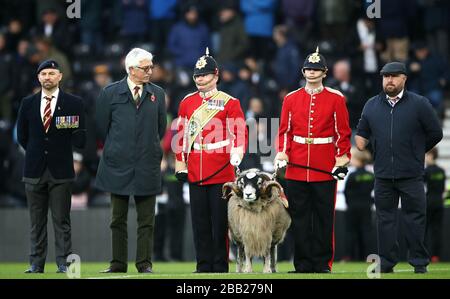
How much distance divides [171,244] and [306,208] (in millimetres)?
7137

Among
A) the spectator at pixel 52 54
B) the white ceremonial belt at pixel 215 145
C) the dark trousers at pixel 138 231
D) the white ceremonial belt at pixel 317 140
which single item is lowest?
the dark trousers at pixel 138 231

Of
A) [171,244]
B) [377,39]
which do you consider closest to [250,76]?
[377,39]

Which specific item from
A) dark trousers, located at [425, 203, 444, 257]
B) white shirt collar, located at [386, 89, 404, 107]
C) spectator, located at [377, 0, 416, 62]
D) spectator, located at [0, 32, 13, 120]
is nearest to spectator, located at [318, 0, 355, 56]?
spectator, located at [377, 0, 416, 62]

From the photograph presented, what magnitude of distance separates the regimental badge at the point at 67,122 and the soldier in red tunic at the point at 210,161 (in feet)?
4.17

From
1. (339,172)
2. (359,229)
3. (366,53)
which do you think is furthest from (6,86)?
(339,172)

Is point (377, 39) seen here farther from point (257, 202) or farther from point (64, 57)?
point (257, 202)

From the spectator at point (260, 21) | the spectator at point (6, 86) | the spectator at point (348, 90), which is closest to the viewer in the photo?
the spectator at point (348, 90)

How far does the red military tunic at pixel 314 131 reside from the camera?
1672 cm

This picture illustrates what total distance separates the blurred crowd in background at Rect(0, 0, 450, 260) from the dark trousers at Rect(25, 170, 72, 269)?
7.52 meters

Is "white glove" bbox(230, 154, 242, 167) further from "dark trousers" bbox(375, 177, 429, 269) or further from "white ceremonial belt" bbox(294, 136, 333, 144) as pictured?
"dark trousers" bbox(375, 177, 429, 269)

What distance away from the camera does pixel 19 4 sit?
96.9 ft

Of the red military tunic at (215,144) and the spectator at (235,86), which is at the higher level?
the spectator at (235,86)

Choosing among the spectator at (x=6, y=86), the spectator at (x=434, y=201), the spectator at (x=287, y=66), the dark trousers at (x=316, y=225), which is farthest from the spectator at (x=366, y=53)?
the dark trousers at (x=316, y=225)

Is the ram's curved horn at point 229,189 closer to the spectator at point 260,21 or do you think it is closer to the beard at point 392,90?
the beard at point 392,90
